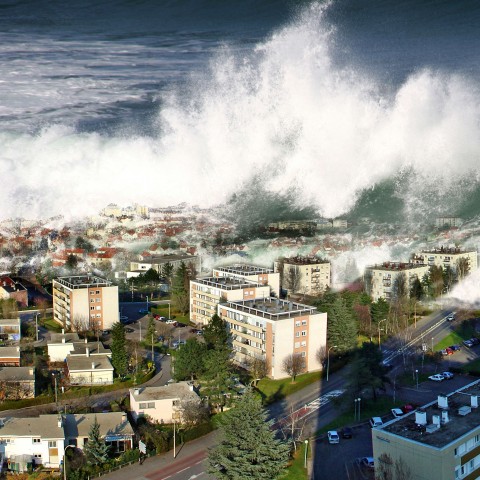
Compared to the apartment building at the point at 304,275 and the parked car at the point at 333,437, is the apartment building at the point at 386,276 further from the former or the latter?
the parked car at the point at 333,437

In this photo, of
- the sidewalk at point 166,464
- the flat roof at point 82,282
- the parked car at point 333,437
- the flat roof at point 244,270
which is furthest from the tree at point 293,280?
the sidewalk at point 166,464

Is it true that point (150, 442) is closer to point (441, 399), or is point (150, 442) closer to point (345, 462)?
point (345, 462)

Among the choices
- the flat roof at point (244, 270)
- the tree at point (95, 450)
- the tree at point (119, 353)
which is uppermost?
the flat roof at point (244, 270)

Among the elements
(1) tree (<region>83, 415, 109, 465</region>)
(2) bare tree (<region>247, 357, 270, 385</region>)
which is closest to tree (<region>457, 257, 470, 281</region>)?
(2) bare tree (<region>247, 357, 270, 385</region>)

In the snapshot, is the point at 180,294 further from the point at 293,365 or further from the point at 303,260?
the point at 293,365

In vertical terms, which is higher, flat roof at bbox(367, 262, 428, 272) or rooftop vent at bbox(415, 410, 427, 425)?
flat roof at bbox(367, 262, 428, 272)

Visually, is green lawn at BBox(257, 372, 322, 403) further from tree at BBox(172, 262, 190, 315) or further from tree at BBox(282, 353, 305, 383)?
tree at BBox(172, 262, 190, 315)
